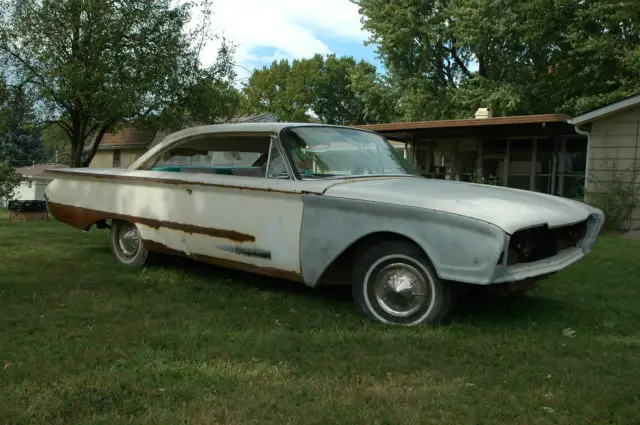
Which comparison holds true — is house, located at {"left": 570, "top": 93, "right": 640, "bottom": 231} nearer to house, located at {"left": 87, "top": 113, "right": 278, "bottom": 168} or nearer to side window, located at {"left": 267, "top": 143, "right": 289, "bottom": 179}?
side window, located at {"left": 267, "top": 143, "right": 289, "bottom": 179}

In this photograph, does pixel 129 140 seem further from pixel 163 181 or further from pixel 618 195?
pixel 163 181

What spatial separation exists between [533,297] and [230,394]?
3257mm

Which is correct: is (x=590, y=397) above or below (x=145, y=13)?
below

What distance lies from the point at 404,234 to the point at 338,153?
4.34ft

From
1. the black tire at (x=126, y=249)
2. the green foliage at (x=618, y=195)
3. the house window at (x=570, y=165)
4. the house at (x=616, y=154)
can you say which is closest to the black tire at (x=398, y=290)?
the black tire at (x=126, y=249)

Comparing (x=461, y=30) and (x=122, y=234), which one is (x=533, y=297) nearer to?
(x=122, y=234)

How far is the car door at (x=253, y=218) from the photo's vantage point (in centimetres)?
448

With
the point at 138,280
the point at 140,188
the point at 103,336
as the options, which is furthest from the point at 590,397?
the point at 140,188

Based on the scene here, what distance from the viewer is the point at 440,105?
1147 inches

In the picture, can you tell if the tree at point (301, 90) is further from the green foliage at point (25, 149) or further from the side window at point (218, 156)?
the side window at point (218, 156)

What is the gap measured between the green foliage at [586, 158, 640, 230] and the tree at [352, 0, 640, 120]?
9491 mm

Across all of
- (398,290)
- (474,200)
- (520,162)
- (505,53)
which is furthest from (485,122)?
(505,53)

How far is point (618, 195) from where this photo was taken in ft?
39.0

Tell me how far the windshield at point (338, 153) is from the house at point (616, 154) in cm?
840
